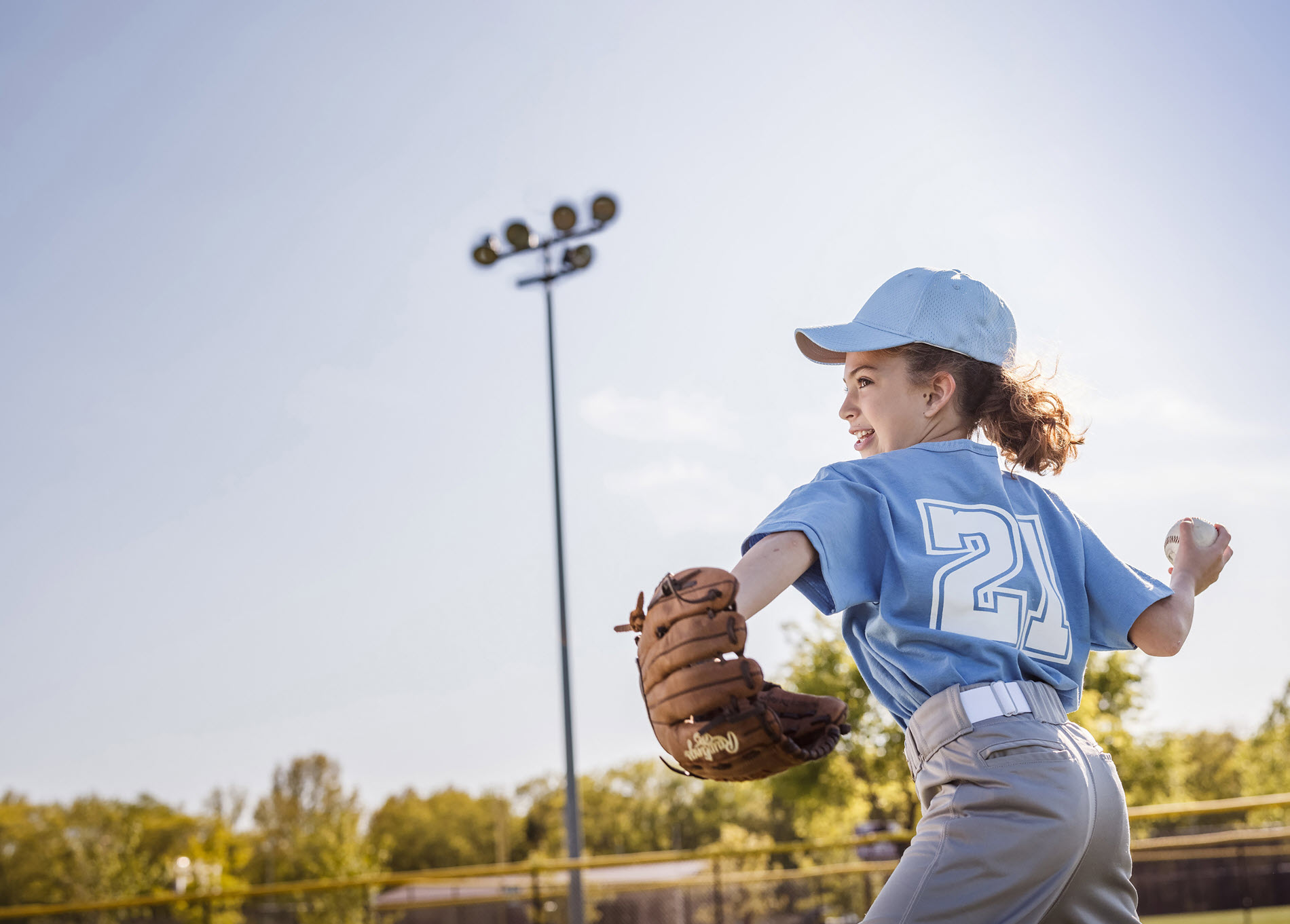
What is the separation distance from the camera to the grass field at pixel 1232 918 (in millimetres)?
A: 11703

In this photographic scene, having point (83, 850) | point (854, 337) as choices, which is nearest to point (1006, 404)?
point (854, 337)

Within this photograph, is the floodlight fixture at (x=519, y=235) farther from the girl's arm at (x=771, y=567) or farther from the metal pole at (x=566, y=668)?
the girl's arm at (x=771, y=567)

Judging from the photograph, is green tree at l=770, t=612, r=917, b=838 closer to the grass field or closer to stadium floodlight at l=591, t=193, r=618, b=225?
the grass field

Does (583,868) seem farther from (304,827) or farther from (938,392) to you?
(304,827)

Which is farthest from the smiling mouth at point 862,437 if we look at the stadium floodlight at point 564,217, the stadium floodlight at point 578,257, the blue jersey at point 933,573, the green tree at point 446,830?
the green tree at point 446,830

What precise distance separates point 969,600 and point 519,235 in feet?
38.7

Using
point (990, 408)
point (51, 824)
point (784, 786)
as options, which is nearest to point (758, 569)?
point (990, 408)

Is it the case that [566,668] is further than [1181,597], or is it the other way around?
[566,668]

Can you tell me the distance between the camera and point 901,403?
197 cm

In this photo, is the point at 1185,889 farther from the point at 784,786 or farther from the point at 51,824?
the point at 51,824

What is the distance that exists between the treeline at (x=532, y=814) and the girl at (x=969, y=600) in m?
9.79

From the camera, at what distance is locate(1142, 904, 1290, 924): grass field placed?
11703 mm

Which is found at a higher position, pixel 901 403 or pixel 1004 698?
pixel 901 403

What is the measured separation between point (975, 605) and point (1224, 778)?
5249cm
